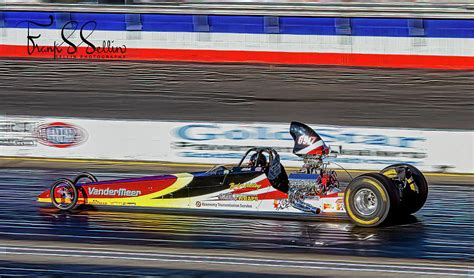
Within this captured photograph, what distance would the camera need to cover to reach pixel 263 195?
40.0 feet

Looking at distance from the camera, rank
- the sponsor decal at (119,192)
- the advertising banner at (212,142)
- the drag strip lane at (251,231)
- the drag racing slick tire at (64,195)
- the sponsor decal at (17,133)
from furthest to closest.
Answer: the sponsor decal at (17,133) → the advertising banner at (212,142) → the drag racing slick tire at (64,195) → the sponsor decal at (119,192) → the drag strip lane at (251,231)

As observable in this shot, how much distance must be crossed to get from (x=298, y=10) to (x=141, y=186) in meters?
18.5

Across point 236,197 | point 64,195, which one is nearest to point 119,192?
point 64,195

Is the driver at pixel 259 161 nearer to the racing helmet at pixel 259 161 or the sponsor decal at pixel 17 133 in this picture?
the racing helmet at pixel 259 161

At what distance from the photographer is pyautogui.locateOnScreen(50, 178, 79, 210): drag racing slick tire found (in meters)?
12.9

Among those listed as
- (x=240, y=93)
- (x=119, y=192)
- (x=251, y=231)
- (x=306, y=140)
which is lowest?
(x=251, y=231)

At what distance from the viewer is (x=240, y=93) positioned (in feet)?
90.1

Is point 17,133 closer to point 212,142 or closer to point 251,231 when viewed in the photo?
point 212,142

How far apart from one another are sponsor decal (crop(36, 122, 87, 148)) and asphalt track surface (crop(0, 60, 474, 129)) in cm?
638

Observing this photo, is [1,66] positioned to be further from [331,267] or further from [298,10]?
[331,267]

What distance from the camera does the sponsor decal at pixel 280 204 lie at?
1212 cm
